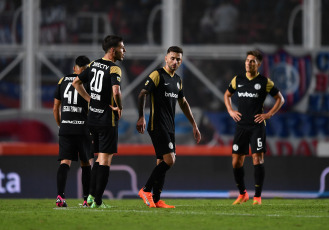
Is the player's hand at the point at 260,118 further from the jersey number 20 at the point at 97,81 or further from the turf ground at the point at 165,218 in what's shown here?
the jersey number 20 at the point at 97,81

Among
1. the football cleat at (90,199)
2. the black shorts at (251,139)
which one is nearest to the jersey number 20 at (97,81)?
the football cleat at (90,199)

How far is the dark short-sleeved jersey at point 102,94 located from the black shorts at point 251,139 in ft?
7.13

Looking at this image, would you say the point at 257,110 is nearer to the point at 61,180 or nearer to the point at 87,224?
the point at 61,180

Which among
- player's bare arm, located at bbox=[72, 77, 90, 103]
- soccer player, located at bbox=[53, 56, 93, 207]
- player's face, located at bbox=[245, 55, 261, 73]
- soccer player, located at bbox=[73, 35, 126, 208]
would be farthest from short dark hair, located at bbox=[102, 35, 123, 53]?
player's face, located at bbox=[245, 55, 261, 73]

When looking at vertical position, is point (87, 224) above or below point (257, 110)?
below

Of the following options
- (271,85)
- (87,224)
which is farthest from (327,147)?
(87,224)

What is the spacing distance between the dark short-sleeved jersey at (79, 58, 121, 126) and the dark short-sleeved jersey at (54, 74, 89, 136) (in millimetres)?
747

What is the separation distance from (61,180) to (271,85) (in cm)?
→ 283

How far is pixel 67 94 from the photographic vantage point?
8641 mm

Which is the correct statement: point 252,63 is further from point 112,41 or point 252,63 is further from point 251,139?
point 112,41

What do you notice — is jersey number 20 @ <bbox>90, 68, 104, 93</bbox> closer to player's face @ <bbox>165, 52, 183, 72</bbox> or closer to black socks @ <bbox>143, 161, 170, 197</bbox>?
player's face @ <bbox>165, 52, 183, 72</bbox>

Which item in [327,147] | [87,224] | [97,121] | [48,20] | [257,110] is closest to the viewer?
[87,224]

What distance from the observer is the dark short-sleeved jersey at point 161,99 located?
8.09m

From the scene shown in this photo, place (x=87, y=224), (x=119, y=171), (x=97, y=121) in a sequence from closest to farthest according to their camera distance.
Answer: (x=87, y=224) < (x=97, y=121) < (x=119, y=171)
